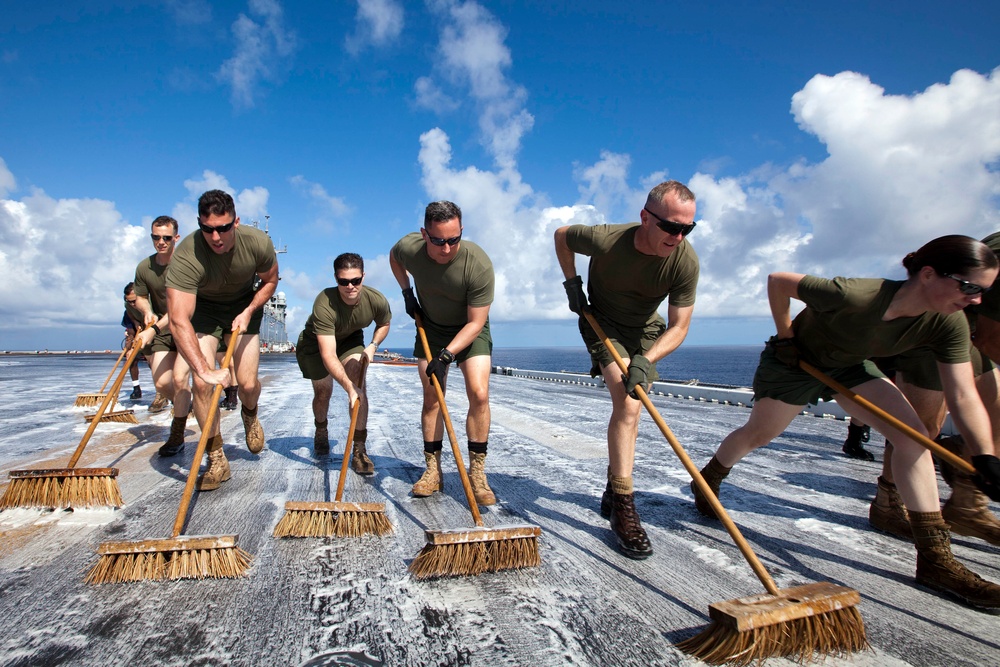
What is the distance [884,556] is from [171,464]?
15.9 feet

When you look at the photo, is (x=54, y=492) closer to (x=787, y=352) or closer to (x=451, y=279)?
(x=451, y=279)

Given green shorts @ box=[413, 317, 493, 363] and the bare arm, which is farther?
green shorts @ box=[413, 317, 493, 363]

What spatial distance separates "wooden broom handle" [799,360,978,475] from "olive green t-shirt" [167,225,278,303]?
3.71m

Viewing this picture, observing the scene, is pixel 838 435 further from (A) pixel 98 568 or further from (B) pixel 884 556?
(A) pixel 98 568

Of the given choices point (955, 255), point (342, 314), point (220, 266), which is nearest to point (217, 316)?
point (220, 266)

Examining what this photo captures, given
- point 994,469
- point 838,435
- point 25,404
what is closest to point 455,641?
point 994,469

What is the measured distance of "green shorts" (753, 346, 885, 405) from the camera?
276cm

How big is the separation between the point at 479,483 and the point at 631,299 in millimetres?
1493

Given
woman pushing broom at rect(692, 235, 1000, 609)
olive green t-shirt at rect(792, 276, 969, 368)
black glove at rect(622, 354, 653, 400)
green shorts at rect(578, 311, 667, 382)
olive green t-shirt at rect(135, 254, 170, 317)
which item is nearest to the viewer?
woman pushing broom at rect(692, 235, 1000, 609)

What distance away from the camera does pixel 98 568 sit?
2070 millimetres

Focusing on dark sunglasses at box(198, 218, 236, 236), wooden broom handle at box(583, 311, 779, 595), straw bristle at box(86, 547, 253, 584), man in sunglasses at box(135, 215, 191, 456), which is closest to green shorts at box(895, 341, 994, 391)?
wooden broom handle at box(583, 311, 779, 595)

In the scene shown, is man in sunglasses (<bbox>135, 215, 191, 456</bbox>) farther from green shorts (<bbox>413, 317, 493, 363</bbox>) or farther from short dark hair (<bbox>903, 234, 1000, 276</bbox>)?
short dark hair (<bbox>903, 234, 1000, 276</bbox>)

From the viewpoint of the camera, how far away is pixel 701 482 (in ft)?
7.66

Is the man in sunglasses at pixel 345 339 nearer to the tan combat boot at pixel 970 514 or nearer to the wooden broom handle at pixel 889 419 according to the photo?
the wooden broom handle at pixel 889 419
